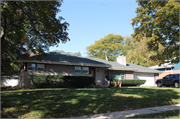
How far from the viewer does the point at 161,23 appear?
524 inches

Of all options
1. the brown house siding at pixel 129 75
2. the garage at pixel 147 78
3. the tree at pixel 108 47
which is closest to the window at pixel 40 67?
the brown house siding at pixel 129 75

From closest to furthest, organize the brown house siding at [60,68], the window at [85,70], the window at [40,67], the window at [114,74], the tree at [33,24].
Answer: the tree at [33,24], the window at [40,67], the brown house siding at [60,68], the window at [85,70], the window at [114,74]

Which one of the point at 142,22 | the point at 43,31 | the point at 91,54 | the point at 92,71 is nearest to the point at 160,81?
the point at 92,71

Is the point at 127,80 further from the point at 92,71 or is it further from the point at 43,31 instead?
the point at 43,31

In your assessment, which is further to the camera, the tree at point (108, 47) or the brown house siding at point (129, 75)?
the tree at point (108, 47)

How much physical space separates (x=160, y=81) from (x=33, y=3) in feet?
67.1

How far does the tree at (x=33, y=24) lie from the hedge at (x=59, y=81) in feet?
9.92

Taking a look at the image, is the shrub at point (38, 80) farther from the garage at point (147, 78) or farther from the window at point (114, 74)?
the garage at point (147, 78)

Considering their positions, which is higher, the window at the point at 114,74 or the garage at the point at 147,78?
the window at the point at 114,74

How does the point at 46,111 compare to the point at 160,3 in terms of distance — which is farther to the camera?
the point at 160,3

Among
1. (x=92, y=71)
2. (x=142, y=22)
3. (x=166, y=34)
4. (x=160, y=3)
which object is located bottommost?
(x=92, y=71)

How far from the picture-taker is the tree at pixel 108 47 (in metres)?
51.8

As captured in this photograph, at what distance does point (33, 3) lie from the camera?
10789 mm

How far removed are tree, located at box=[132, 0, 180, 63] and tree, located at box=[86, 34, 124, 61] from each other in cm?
3503
